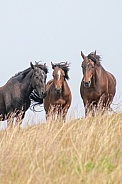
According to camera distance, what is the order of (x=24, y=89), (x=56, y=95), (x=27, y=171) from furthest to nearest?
(x=56, y=95) < (x=24, y=89) < (x=27, y=171)

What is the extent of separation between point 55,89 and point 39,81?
1.00m

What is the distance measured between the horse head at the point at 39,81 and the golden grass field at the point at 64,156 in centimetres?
524

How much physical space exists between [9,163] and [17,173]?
333 millimetres

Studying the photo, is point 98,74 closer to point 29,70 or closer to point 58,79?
point 58,79

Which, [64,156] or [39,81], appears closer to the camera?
[64,156]

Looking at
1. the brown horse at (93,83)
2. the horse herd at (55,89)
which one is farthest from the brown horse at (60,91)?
the brown horse at (93,83)

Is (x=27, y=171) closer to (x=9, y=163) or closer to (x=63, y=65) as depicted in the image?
(x=9, y=163)

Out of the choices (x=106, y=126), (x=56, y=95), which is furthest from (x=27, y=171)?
(x=56, y=95)

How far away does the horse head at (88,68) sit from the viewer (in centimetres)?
1269

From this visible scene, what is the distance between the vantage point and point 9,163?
5.38 m

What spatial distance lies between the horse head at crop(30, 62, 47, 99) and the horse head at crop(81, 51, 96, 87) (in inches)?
46.4

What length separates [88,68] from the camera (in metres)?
12.9

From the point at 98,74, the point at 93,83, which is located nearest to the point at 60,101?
the point at 93,83

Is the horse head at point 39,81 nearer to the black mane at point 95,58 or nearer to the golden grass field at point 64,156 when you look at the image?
the black mane at point 95,58
